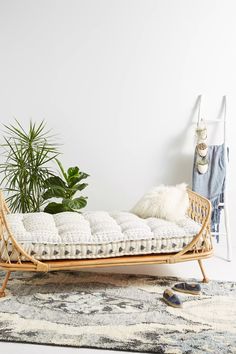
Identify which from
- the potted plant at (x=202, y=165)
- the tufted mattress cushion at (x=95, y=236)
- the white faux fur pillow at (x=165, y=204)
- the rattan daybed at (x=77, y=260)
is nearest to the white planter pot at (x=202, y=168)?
the potted plant at (x=202, y=165)

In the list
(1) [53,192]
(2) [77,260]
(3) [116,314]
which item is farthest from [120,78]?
(3) [116,314]

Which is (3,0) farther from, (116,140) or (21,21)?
(116,140)

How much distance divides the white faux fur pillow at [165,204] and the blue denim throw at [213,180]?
1.66ft

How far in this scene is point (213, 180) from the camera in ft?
13.6

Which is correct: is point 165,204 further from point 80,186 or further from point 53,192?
point 53,192

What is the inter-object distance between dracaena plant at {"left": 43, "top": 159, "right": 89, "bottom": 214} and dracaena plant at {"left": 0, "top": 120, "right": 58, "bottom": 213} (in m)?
0.12

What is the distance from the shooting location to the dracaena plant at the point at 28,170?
4078mm

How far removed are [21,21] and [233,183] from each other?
7.58 ft

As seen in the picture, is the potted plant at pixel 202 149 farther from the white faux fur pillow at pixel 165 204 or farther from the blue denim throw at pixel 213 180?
the white faux fur pillow at pixel 165 204

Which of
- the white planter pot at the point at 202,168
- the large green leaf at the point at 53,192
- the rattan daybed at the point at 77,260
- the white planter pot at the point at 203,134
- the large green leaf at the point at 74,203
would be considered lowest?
the rattan daybed at the point at 77,260

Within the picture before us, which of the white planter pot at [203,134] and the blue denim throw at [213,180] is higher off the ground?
the white planter pot at [203,134]

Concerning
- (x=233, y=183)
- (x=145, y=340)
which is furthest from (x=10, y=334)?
(x=233, y=183)

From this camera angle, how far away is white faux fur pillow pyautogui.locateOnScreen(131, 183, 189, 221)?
349cm

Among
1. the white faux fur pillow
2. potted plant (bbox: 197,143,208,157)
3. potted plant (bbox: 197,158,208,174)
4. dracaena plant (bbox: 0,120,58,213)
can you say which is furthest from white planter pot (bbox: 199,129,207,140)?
dracaena plant (bbox: 0,120,58,213)
